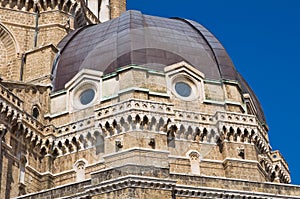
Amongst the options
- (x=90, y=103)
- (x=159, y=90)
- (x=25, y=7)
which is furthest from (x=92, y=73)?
(x=25, y=7)

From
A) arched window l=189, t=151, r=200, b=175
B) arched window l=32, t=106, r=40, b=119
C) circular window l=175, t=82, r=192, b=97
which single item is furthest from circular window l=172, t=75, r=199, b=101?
arched window l=32, t=106, r=40, b=119

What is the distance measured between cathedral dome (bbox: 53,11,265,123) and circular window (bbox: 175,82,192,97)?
55.0 inches

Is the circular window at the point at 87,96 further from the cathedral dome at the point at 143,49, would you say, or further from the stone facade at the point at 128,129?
the cathedral dome at the point at 143,49

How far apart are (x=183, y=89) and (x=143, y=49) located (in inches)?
132

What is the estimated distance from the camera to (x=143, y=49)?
35094 mm

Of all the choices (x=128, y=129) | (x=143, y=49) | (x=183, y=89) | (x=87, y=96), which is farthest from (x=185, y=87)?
(x=87, y=96)

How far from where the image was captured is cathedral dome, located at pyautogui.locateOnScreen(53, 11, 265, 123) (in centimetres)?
3494

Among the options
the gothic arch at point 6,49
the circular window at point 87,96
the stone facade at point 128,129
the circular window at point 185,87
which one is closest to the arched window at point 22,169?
the stone facade at point 128,129

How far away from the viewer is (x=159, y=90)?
111 ft

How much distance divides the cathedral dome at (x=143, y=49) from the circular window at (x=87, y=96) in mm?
1436

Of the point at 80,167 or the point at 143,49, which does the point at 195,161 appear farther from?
the point at 143,49

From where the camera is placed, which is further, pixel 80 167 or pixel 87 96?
pixel 87 96

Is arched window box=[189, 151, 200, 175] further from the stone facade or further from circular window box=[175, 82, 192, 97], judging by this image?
circular window box=[175, 82, 192, 97]

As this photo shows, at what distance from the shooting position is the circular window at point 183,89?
3431 centimetres
